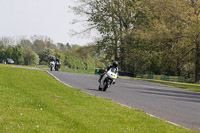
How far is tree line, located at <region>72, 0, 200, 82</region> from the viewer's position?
52062 millimetres

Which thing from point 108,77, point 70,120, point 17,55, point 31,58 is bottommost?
point 70,120

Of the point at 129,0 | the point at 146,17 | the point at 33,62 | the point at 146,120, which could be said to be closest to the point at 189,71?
the point at 146,17

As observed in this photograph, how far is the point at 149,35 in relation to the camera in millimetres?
54781

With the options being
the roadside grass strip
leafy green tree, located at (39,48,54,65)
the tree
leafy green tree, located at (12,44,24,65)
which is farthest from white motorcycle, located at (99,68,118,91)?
leafy green tree, located at (39,48,54,65)

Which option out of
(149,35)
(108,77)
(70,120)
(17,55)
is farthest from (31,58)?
(70,120)

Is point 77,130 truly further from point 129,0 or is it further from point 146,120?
point 129,0

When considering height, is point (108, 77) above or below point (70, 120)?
above

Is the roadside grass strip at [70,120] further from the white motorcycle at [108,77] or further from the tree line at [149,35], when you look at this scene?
the tree line at [149,35]

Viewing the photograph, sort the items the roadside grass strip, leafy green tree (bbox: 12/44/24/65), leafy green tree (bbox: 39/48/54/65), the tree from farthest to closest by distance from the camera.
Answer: leafy green tree (bbox: 39/48/54/65)
the tree
leafy green tree (bbox: 12/44/24/65)
the roadside grass strip

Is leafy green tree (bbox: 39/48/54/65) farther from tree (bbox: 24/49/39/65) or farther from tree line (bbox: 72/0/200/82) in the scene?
tree line (bbox: 72/0/200/82)

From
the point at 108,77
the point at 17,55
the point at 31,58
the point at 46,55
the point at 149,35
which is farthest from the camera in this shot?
the point at 46,55

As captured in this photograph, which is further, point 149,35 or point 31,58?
point 31,58

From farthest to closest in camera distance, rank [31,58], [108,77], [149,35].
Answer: [31,58] → [149,35] → [108,77]

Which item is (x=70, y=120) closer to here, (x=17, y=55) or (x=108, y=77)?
(x=108, y=77)
